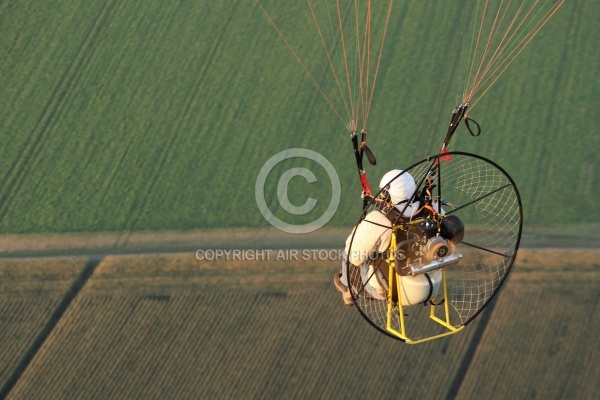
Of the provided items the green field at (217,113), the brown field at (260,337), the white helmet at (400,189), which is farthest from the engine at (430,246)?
the green field at (217,113)

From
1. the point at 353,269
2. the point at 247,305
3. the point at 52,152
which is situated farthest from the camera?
the point at 52,152

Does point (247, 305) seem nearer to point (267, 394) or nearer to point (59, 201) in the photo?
point (267, 394)

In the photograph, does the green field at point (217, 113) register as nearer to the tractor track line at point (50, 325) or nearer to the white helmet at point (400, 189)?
the tractor track line at point (50, 325)

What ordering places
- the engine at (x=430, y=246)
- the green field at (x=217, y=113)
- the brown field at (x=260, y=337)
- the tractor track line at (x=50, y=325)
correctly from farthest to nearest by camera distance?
the green field at (x=217, y=113) → the tractor track line at (x=50, y=325) → the brown field at (x=260, y=337) → the engine at (x=430, y=246)

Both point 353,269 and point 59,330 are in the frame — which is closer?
point 353,269

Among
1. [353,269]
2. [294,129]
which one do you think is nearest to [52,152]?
[294,129]

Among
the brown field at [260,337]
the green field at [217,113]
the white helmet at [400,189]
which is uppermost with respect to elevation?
the green field at [217,113]
